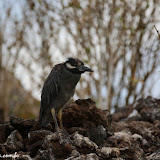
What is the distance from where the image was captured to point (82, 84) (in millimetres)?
12883

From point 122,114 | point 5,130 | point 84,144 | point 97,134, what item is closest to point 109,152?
point 84,144

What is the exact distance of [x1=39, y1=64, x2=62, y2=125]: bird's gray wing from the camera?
634cm

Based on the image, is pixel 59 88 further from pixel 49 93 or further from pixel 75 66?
pixel 75 66

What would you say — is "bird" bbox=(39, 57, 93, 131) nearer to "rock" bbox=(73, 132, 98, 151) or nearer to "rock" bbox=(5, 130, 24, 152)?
"rock" bbox=(5, 130, 24, 152)

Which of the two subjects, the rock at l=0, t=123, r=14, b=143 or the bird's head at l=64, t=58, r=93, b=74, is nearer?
the rock at l=0, t=123, r=14, b=143

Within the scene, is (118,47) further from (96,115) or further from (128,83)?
(96,115)

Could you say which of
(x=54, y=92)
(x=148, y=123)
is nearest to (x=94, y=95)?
(x=148, y=123)

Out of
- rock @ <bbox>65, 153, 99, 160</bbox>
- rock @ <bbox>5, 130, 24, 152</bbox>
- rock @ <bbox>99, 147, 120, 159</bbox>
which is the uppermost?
rock @ <bbox>5, 130, 24, 152</bbox>

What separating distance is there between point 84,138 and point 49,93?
150cm

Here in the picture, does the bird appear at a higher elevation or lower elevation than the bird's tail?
higher

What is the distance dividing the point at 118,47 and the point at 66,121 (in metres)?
6.11

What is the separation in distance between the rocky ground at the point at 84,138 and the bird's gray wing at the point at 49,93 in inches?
7.9

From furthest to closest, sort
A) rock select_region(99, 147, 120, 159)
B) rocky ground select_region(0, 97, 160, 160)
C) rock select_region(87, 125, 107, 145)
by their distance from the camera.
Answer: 1. rock select_region(87, 125, 107, 145)
2. rock select_region(99, 147, 120, 159)
3. rocky ground select_region(0, 97, 160, 160)

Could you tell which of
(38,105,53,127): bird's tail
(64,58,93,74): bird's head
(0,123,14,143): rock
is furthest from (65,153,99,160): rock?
(64,58,93,74): bird's head
